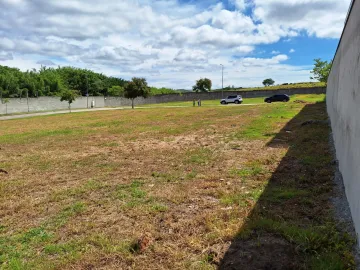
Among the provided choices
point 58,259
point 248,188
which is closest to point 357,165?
point 248,188

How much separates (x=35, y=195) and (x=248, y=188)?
371 cm

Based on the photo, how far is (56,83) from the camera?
70750 mm

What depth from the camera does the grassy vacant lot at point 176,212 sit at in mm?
3072

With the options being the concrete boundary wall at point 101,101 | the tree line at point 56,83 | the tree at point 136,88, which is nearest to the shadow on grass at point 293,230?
the tree at point 136,88

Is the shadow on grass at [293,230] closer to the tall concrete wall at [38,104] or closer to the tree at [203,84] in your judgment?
the tall concrete wall at [38,104]

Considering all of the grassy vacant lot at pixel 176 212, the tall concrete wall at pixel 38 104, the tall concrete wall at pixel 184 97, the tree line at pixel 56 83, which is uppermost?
the tree line at pixel 56 83

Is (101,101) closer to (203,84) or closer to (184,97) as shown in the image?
Result: (184,97)

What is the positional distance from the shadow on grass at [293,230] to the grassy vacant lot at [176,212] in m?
0.01

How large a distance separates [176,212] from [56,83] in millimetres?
73714

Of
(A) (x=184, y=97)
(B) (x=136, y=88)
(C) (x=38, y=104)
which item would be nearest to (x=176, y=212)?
(B) (x=136, y=88)

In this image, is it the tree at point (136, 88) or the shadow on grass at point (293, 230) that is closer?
the shadow on grass at point (293, 230)

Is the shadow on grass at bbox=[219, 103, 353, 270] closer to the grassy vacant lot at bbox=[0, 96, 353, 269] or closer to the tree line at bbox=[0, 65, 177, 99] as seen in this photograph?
the grassy vacant lot at bbox=[0, 96, 353, 269]

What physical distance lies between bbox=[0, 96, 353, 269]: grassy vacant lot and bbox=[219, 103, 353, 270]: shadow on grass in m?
0.01

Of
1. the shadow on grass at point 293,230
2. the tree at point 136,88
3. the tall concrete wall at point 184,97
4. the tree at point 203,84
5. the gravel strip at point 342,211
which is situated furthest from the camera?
the tree at point 203,84
